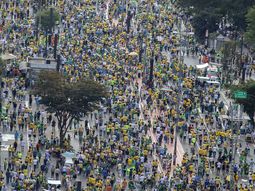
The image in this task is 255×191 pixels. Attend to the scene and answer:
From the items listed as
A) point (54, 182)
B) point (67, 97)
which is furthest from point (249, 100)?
point (54, 182)

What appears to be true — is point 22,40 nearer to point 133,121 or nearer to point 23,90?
point 23,90

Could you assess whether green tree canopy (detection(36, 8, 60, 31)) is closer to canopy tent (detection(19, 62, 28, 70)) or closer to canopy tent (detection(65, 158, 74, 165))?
canopy tent (detection(19, 62, 28, 70))

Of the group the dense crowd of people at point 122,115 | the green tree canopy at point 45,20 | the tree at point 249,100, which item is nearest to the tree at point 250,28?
the dense crowd of people at point 122,115

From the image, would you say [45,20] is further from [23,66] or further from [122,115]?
[122,115]

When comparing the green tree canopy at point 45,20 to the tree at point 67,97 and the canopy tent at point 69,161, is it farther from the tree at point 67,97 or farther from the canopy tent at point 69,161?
the canopy tent at point 69,161

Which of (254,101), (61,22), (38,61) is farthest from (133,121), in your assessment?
(61,22)

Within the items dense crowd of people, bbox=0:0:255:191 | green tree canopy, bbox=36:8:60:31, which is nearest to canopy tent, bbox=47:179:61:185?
dense crowd of people, bbox=0:0:255:191
